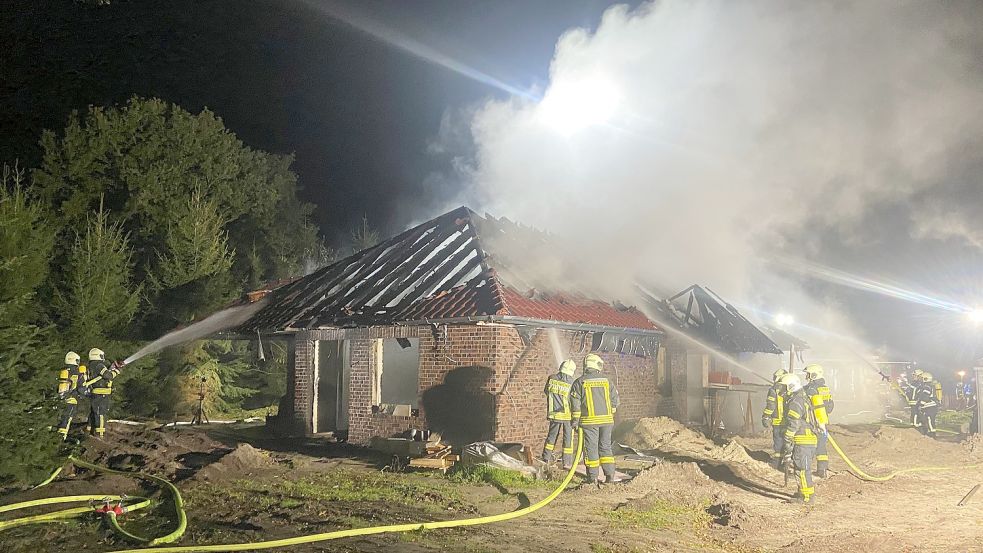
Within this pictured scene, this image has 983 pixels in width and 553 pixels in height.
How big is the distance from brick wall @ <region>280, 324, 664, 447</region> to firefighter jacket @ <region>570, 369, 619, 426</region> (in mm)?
2084

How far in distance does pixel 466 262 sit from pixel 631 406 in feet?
16.8

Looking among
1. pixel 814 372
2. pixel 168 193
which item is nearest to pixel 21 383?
pixel 814 372

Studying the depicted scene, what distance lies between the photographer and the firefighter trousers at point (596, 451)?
9.18 m

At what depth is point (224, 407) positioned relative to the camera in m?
22.4

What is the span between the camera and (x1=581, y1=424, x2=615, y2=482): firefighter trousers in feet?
30.1

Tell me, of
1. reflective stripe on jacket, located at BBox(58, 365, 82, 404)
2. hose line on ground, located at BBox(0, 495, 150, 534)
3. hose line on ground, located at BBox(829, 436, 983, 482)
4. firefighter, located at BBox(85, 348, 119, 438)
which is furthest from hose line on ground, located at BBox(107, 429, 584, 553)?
firefighter, located at BBox(85, 348, 119, 438)

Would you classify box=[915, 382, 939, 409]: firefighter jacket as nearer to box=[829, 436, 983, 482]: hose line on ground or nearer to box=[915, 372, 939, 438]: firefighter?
box=[915, 372, 939, 438]: firefighter

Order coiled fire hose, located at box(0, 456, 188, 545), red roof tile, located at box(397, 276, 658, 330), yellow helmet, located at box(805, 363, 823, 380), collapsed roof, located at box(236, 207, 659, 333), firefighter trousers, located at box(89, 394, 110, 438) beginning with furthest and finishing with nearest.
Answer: firefighter trousers, located at box(89, 394, 110, 438) → collapsed roof, located at box(236, 207, 659, 333) → red roof tile, located at box(397, 276, 658, 330) → yellow helmet, located at box(805, 363, 823, 380) → coiled fire hose, located at box(0, 456, 188, 545)

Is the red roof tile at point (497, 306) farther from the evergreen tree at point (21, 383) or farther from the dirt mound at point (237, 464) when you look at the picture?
the evergreen tree at point (21, 383)

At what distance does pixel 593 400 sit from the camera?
9.27 metres

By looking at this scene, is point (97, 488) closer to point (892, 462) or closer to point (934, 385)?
point (892, 462)

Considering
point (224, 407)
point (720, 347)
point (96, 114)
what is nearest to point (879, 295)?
point (720, 347)

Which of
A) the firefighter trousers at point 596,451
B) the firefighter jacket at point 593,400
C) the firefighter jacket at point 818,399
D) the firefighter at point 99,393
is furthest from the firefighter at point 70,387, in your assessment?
the firefighter jacket at point 818,399

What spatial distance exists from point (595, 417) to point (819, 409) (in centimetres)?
311
